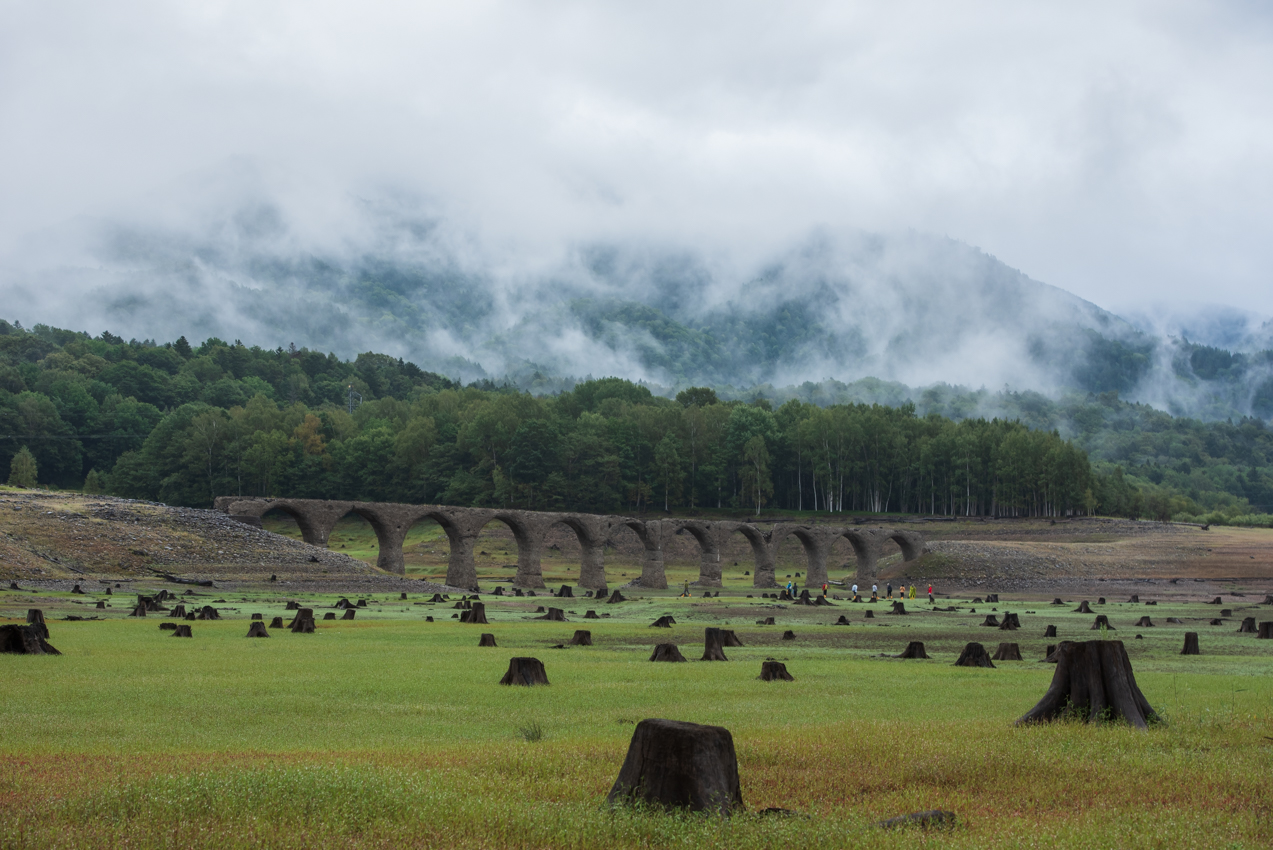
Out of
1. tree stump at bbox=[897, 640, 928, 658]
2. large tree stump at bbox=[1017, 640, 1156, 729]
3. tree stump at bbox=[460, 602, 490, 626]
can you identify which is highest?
large tree stump at bbox=[1017, 640, 1156, 729]

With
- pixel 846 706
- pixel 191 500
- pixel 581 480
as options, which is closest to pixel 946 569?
pixel 581 480

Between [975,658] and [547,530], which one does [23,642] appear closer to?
[975,658]

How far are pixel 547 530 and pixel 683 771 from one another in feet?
223

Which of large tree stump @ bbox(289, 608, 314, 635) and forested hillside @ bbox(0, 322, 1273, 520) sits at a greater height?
forested hillside @ bbox(0, 322, 1273, 520)

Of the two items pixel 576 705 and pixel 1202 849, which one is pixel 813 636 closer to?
pixel 576 705

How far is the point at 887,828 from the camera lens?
5973mm

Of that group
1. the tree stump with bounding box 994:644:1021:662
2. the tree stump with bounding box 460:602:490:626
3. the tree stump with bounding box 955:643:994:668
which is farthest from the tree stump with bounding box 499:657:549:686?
the tree stump with bounding box 460:602:490:626

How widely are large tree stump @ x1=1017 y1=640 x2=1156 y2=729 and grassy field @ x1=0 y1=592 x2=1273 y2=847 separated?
1.14 feet

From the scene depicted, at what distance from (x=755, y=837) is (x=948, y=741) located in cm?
387

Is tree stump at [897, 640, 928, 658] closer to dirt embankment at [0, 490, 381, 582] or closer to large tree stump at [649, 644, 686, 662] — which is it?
large tree stump at [649, 644, 686, 662]

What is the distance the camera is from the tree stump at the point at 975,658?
16656mm

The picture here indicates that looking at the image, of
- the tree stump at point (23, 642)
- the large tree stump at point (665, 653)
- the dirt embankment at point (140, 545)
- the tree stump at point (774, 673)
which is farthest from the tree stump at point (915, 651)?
the dirt embankment at point (140, 545)

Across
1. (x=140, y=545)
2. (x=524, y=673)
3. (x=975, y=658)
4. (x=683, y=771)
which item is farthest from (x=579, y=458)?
(x=683, y=771)

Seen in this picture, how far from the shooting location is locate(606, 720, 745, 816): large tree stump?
6.14m
